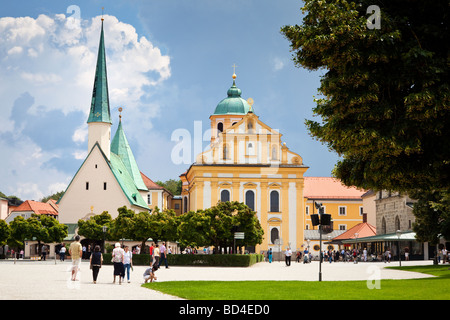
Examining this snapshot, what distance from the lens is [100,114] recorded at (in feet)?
267

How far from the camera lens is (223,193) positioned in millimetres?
83562

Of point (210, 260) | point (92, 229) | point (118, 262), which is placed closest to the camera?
point (118, 262)

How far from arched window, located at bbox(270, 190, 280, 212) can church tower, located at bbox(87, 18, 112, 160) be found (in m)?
22.3

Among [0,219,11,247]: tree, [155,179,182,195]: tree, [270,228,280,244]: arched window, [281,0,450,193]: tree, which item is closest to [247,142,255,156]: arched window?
[270,228,280,244]: arched window

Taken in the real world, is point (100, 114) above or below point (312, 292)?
above

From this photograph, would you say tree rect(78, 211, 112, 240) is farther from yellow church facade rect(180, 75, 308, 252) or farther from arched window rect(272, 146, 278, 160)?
arched window rect(272, 146, 278, 160)

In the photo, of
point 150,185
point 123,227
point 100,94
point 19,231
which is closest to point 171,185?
point 150,185

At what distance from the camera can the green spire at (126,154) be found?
92.5 metres

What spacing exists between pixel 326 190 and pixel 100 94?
162 ft

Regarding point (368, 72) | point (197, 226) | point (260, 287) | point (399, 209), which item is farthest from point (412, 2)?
point (399, 209)

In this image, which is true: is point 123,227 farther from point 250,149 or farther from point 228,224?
point 250,149

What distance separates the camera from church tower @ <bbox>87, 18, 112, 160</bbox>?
80.7 m

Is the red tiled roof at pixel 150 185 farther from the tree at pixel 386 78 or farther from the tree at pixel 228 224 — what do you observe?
the tree at pixel 386 78

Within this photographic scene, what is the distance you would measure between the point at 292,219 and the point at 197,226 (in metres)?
33.7
